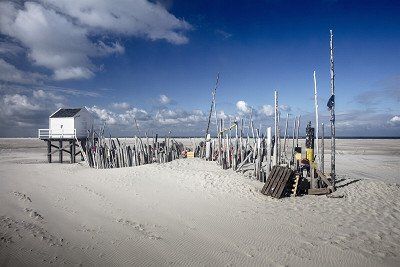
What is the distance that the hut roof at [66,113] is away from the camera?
84.5 feet

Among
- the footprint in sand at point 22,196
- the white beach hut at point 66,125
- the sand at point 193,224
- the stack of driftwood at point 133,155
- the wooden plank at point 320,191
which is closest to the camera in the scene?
the sand at point 193,224

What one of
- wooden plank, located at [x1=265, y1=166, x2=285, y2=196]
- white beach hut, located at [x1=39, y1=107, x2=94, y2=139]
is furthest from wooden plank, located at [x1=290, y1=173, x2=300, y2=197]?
white beach hut, located at [x1=39, y1=107, x2=94, y2=139]

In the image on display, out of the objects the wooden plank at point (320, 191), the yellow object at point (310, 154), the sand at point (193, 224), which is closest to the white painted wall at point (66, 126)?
the sand at point (193, 224)

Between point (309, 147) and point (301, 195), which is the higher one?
point (309, 147)

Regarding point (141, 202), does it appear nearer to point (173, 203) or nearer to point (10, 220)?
point (173, 203)

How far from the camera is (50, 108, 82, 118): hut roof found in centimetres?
2576

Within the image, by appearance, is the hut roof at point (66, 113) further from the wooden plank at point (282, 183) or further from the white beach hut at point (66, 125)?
the wooden plank at point (282, 183)

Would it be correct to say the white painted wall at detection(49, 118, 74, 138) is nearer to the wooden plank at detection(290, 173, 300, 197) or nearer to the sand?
the sand

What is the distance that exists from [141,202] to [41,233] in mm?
3621

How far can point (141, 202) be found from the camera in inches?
378

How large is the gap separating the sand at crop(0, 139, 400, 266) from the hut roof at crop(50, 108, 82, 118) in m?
14.3

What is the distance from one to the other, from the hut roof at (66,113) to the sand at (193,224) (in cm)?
1433

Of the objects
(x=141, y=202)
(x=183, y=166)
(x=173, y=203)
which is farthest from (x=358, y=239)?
(x=183, y=166)

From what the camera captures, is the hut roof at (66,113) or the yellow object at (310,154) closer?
the yellow object at (310,154)
